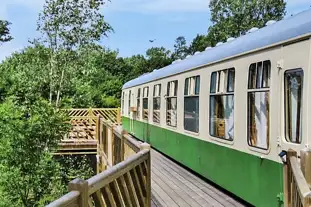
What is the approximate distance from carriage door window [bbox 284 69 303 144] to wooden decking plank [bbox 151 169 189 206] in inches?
91.1

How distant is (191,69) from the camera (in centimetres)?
887

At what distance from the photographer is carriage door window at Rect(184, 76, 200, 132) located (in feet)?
27.4

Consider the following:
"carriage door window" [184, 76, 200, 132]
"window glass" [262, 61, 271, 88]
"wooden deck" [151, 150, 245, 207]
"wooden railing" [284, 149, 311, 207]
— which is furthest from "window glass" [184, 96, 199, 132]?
"wooden railing" [284, 149, 311, 207]

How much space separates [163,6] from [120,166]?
36290 mm

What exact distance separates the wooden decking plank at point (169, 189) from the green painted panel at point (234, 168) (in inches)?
24.3

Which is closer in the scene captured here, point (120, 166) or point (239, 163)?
point (120, 166)

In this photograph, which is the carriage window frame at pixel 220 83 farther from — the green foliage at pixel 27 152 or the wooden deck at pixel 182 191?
the green foliage at pixel 27 152

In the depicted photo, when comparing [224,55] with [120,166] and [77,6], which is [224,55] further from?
[77,6]

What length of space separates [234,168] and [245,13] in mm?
25180

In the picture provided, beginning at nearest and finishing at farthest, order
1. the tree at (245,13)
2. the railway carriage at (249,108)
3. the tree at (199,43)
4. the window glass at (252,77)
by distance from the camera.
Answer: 1. the railway carriage at (249,108)
2. the window glass at (252,77)
3. the tree at (245,13)
4. the tree at (199,43)

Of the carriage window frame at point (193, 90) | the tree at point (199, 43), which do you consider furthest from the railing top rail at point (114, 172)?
the tree at point (199, 43)

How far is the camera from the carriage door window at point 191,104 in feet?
27.4

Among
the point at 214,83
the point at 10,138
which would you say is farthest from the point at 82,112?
the point at 214,83

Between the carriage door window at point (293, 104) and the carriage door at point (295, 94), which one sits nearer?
the carriage door at point (295, 94)
